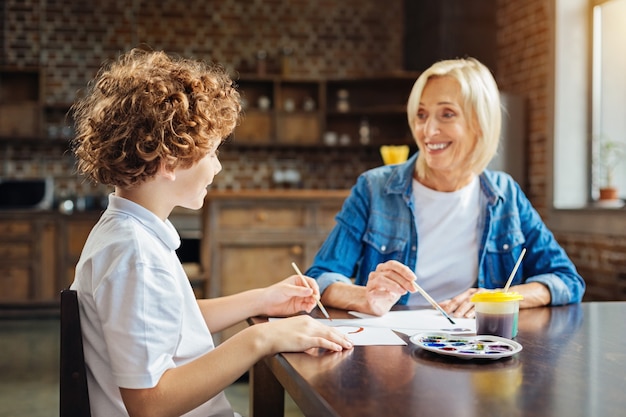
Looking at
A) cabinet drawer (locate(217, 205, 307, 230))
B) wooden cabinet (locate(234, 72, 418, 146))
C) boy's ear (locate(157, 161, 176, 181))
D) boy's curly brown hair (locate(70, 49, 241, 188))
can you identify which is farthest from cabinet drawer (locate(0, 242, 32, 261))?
boy's ear (locate(157, 161, 176, 181))

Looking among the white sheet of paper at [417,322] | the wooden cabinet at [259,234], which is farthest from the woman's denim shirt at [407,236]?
the wooden cabinet at [259,234]

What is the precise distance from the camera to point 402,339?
1.28 m

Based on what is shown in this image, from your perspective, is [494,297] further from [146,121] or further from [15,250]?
[15,250]

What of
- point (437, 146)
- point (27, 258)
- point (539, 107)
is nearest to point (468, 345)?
point (437, 146)

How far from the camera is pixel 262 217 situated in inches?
161

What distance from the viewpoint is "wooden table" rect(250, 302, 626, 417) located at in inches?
34.1

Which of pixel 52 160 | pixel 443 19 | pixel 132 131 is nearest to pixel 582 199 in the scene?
pixel 443 19

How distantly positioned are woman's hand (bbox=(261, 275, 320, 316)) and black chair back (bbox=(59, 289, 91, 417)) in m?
0.52

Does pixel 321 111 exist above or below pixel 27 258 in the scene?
above

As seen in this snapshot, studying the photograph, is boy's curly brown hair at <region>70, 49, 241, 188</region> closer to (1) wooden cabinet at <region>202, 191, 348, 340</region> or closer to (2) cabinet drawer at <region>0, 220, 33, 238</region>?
(1) wooden cabinet at <region>202, 191, 348, 340</region>

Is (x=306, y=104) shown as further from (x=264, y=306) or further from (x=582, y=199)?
(x=264, y=306)

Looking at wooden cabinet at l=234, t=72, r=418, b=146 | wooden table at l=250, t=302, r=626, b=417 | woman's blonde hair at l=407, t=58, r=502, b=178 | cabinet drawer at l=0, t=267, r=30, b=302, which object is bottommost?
cabinet drawer at l=0, t=267, r=30, b=302

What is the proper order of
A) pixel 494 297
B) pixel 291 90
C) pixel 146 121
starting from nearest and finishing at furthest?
pixel 146 121 → pixel 494 297 → pixel 291 90

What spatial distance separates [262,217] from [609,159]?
250 centimetres
